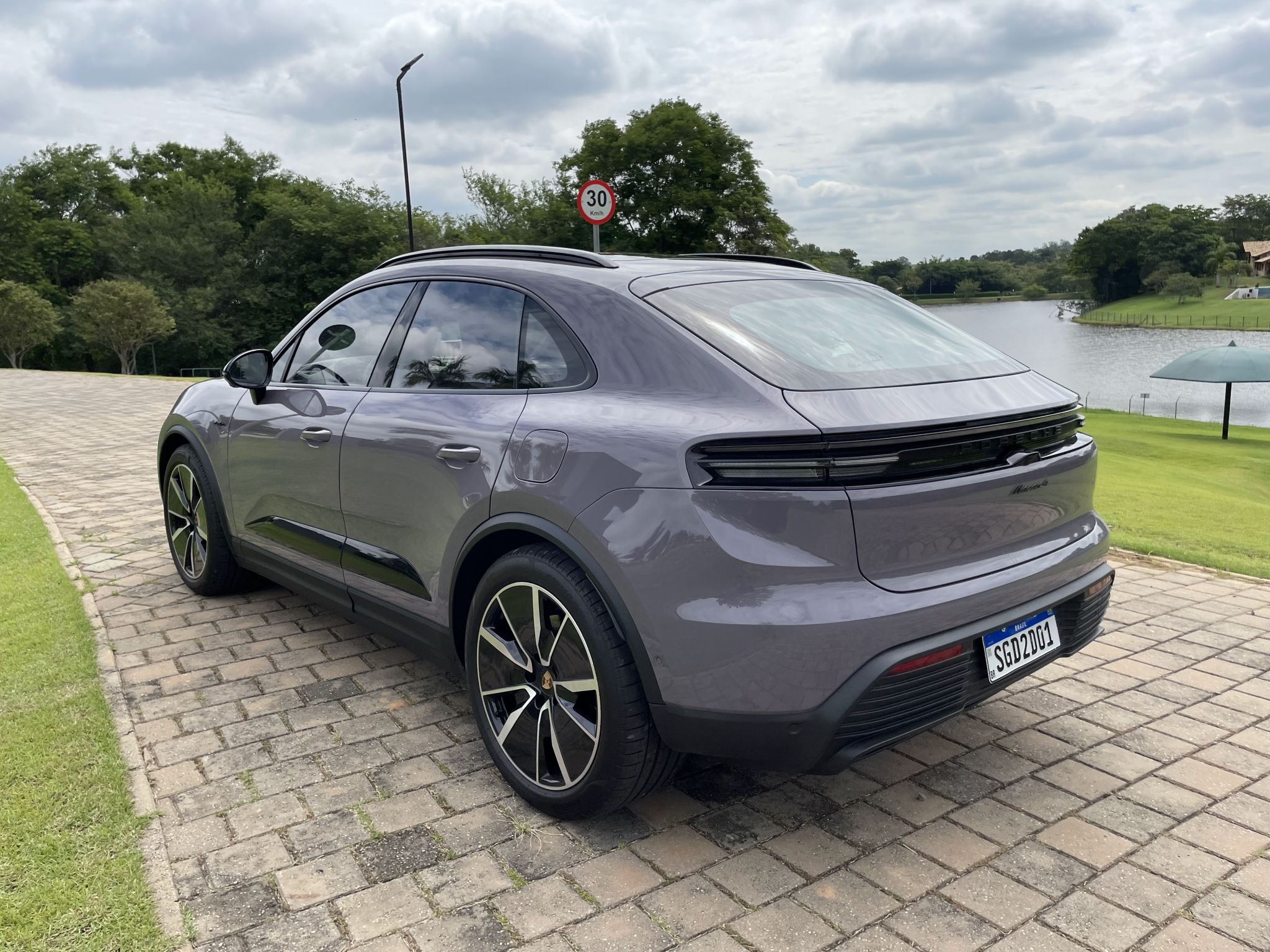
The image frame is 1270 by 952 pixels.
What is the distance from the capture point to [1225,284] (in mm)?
108875

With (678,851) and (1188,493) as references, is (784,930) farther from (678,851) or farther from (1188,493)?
(1188,493)

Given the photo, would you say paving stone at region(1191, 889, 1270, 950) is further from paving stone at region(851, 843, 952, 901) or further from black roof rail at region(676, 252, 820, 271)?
black roof rail at region(676, 252, 820, 271)

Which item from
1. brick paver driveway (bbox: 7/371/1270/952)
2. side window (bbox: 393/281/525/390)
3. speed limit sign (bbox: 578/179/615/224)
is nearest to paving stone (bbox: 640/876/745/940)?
brick paver driveway (bbox: 7/371/1270/952)

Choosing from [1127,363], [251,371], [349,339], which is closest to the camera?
[349,339]

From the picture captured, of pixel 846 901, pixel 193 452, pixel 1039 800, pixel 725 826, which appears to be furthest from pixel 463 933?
pixel 193 452

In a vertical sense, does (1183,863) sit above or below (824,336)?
below

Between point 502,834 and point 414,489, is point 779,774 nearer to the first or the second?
point 502,834

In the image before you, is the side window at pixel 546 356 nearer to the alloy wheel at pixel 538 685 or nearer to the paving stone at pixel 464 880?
the alloy wheel at pixel 538 685

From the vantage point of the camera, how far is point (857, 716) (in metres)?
2.27

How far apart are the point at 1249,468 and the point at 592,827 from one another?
59.2ft

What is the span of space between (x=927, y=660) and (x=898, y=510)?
1.26 ft

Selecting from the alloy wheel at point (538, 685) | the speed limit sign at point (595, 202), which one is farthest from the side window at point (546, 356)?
the speed limit sign at point (595, 202)

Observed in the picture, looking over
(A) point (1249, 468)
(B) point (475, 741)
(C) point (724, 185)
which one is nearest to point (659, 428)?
(B) point (475, 741)

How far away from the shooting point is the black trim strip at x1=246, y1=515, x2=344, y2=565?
3670 millimetres
